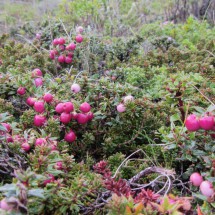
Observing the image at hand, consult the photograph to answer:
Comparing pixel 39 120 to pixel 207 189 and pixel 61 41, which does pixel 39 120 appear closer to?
pixel 207 189

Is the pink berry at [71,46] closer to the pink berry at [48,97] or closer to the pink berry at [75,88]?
the pink berry at [75,88]

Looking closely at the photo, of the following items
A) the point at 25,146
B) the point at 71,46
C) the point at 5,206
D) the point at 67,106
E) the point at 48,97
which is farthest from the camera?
the point at 71,46

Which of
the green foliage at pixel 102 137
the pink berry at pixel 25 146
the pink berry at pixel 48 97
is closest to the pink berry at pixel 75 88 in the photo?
the green foliage at pixel 102 137

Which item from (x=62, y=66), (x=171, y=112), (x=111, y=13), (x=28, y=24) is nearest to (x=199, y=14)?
(x=111, y=13)

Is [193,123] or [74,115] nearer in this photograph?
[193,123]

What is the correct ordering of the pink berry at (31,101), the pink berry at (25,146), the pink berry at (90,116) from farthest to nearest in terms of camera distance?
the pink berry at (31,101) < the pink berry at (90,116) < the pink berry at (25,146)

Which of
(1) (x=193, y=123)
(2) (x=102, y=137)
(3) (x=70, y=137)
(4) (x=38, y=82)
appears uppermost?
(1) (x=193, y=123)

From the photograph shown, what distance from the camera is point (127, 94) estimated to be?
208cm

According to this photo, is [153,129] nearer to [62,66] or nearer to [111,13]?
[62,66]

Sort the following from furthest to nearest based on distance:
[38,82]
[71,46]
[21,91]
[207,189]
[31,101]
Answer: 1. [71,46]
2. [38,82]
3. [21,91]
4. [31,101]
5. [207,189]

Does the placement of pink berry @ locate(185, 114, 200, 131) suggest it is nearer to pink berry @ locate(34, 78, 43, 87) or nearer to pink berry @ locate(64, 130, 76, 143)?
pink berry @ locate(64, 130, 76, 143)

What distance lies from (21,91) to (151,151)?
38.6 inches

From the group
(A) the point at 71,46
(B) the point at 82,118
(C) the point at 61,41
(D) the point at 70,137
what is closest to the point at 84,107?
(B) the point at 82,118

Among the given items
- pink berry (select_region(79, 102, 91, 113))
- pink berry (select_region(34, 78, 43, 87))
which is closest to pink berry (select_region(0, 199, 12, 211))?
pink berry (select_region(79, 102, 91, 113))
